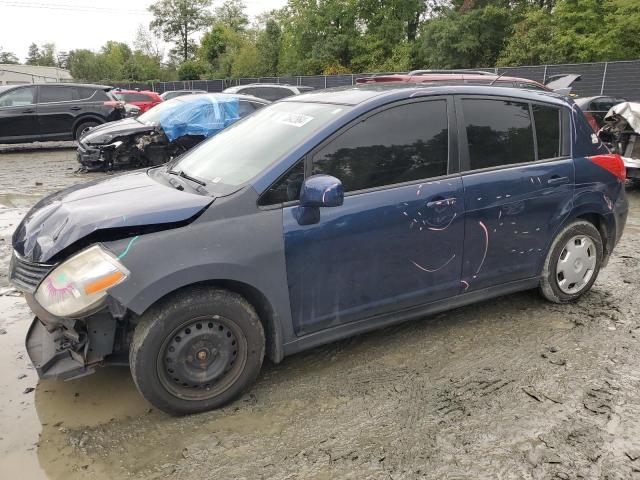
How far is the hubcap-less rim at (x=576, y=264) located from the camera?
13.4 ft

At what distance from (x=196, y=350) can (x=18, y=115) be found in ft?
40.9

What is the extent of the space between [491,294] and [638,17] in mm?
25289

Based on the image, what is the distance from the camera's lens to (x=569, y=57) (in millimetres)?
26344

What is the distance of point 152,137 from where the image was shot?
10.0 metres

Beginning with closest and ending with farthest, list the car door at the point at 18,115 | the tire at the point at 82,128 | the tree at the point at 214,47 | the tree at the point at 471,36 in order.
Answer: the car door at the point at 18,115 < the tire at the point at 82,128 < the tree at the point at 471,36 < the tree at the point at 214,47

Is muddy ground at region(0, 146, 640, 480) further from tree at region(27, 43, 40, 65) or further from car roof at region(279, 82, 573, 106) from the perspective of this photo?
tree at region(27, 43, 40, 65)

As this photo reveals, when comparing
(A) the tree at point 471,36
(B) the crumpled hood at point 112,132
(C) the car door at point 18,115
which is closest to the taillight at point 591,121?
(B) the crumpled hood at point 112,132

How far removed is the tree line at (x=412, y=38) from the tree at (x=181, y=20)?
27.7 ft

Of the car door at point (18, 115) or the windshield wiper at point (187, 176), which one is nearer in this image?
the windshield wiper at point (187, 176)

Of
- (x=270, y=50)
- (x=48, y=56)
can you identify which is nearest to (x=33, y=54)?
(x=48, y=56)

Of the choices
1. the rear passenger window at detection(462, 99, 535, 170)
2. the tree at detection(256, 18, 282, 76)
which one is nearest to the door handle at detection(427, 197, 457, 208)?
the rear passenger window at detection(462, 99, 535, 170)

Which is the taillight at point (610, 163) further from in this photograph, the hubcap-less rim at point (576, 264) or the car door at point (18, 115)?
the car door at point (18, 115)


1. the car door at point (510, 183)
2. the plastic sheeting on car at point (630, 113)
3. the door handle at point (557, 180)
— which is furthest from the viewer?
the plastic sheeting on car at point (630, 113)

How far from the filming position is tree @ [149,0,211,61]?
2874 inches
